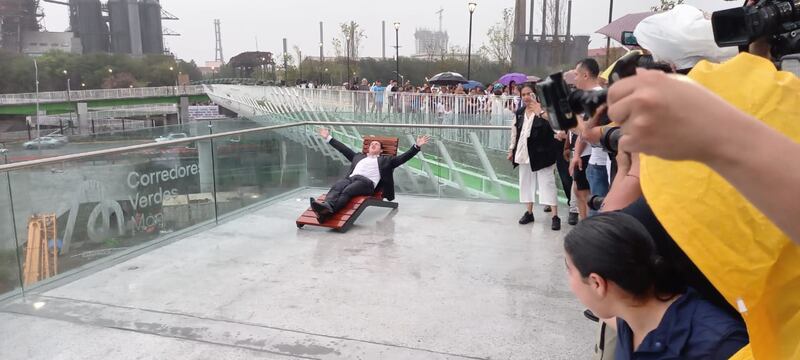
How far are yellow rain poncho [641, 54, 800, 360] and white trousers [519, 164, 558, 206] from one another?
207 inches

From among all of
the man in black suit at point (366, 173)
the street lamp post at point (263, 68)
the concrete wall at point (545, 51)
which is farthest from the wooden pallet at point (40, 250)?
the street lamp post at point (263, 68)

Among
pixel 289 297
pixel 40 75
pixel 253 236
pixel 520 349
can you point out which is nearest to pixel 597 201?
pixel 520 349

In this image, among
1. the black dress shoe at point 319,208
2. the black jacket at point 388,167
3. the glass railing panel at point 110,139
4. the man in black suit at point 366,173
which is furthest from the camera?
the black jacket at point 388,167

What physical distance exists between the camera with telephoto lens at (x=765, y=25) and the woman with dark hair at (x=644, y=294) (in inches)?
18.6

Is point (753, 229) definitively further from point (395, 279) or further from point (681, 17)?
point (395, 279)

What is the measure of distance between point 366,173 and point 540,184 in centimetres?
213

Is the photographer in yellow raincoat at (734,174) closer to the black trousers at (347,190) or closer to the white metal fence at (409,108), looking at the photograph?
the black trousers at (347,190)

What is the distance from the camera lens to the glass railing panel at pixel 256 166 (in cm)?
662

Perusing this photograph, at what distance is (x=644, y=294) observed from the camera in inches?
54.9

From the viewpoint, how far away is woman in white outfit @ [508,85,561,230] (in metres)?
5.99

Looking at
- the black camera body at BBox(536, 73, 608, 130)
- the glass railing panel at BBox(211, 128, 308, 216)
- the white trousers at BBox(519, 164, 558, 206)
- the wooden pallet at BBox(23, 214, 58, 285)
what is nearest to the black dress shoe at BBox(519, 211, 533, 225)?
the white trousers at BBox(519, 164, 558, 206)

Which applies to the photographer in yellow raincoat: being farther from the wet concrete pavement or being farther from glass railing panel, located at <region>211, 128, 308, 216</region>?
glass railing panel, located at <region>211, 128, 308, 216</region>

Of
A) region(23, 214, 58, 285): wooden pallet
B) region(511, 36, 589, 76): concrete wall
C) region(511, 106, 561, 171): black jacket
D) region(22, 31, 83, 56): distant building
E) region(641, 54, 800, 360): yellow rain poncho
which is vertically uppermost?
region(22, 31, 83, 56): distant building

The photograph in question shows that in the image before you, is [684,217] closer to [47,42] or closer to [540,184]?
[540,184]
